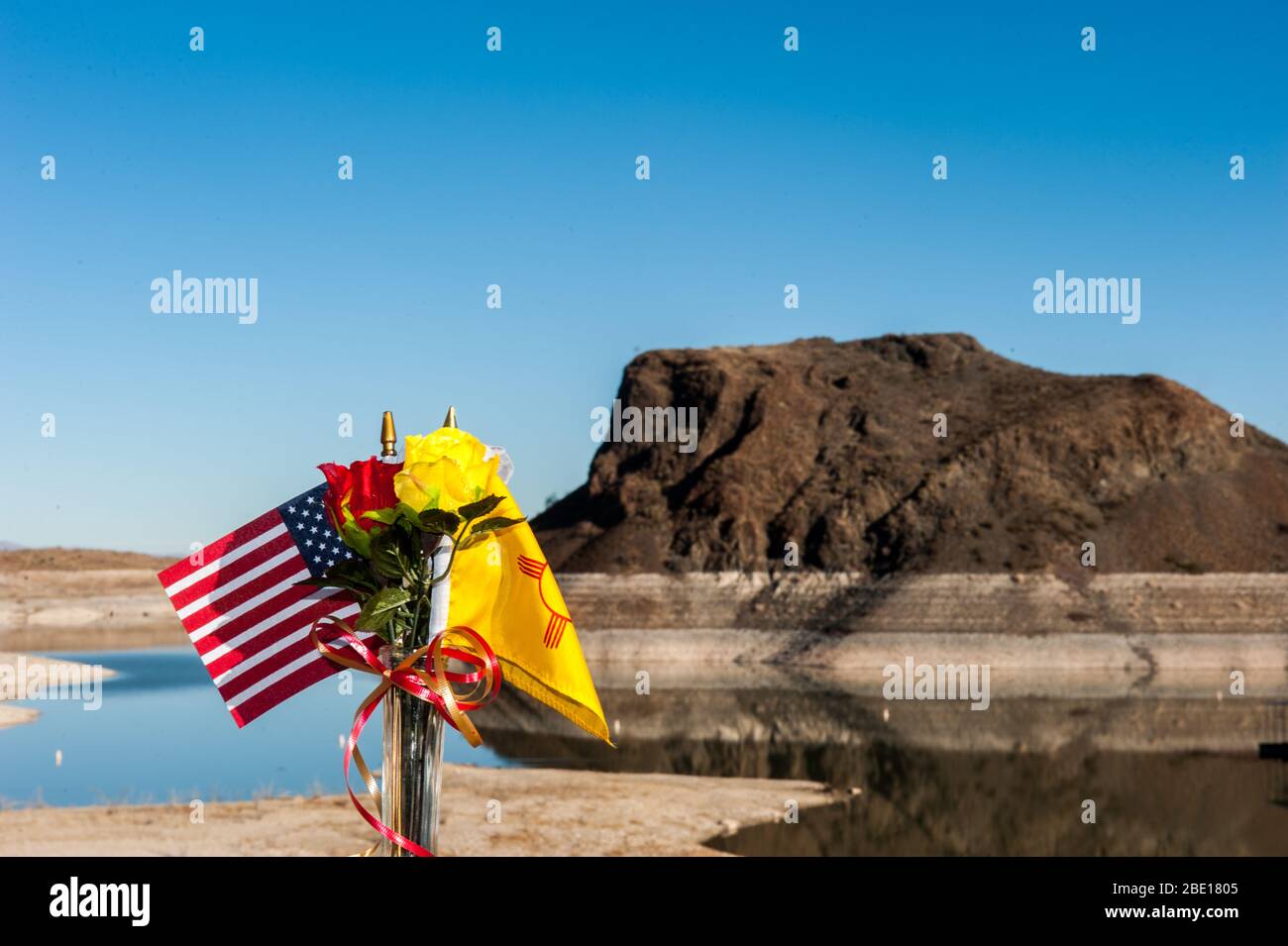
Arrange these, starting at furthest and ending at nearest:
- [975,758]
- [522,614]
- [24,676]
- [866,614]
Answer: [866,614] < [24,676] < [975,758] < [522,614]

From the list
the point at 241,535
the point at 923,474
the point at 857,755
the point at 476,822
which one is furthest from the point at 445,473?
the point at 923,474

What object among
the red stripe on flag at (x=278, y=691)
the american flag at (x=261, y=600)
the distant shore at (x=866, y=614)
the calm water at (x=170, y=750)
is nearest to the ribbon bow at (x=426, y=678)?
the american flag at (x=261, y=600)

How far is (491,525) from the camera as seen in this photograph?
16.1 feet

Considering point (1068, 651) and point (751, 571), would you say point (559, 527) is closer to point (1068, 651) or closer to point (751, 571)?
point (751, 571)

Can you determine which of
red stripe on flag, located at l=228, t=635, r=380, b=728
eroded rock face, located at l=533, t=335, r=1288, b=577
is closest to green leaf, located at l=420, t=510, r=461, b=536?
red stripe on flag, located at l=228, t=635, r=380, b=728

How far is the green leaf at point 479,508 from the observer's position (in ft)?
15.5

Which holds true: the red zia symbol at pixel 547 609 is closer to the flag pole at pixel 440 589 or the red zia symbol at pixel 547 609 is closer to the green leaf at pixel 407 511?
the flag pole at pixel 440 589

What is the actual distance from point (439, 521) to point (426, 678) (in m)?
0.60

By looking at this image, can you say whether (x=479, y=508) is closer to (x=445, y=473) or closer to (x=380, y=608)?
(x=445, y=473)

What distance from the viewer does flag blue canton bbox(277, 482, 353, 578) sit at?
234 inches

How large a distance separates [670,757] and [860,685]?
3591cm

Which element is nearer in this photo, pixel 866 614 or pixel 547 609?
pixel 547 609

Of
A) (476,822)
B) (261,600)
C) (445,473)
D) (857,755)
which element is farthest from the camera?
(857,755)

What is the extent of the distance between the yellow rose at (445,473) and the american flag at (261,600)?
1073 millimetres
